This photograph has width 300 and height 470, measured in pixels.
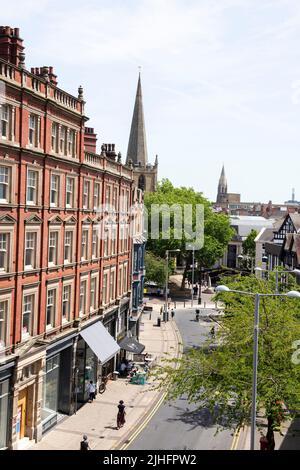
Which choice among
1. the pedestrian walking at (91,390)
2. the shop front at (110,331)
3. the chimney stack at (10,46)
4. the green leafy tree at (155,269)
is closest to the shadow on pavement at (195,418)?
the pedestrian walking at (91,390)

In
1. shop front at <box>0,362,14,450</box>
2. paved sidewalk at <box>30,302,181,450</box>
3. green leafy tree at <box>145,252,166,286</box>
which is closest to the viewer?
shop front at <box>0,362,14,450</box>

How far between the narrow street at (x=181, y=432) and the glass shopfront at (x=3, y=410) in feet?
18.4

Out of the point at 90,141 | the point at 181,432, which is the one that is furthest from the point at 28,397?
the point at 90,141

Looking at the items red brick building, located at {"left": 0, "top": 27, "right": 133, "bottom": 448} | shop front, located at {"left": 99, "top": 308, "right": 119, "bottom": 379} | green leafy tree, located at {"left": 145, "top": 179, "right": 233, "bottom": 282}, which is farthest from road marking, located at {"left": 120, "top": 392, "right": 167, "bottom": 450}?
green leafy tree, located at {"left": 145, "top": 179, "right": 233, "bottom": 282}

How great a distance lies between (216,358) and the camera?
76.3ft

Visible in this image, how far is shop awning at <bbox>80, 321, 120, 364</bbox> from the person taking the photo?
99.2ft

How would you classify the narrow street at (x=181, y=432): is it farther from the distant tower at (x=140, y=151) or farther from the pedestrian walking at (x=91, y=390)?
the distant tower at (x=140, y=151)

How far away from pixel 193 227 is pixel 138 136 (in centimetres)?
4298

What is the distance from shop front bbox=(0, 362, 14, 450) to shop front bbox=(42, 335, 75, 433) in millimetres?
3348

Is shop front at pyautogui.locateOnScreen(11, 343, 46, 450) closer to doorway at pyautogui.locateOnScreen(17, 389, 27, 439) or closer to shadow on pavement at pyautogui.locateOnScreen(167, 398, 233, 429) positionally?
doorway at pyautogui.locateOnScreen(17, 389, 27, 439)

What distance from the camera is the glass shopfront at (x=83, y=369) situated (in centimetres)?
3011

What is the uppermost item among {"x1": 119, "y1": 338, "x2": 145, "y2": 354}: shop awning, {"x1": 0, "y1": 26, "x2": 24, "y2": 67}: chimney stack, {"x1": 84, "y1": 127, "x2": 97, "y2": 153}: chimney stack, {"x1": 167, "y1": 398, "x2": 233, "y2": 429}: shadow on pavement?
{"x1": 0, "y1": 26, "x2": 24, "y2": 67}: chimney stack

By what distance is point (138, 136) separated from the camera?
11812cm

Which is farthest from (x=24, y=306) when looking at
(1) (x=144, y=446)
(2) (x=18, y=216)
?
(1) (x=144, y=446)
